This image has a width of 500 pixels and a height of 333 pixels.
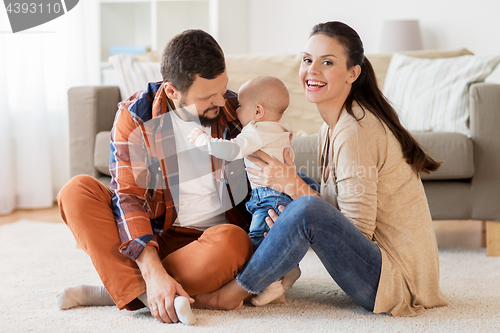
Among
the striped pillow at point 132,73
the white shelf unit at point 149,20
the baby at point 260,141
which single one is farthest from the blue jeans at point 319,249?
the white shelf unit at point 149,20

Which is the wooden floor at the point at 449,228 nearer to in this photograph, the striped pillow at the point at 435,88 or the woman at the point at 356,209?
the striped pillow at the point at 435,88

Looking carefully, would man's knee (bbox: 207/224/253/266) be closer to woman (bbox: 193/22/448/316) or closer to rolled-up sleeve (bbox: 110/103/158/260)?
woman (bbox: 193/22/448/316)

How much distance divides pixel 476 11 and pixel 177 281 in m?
3.14

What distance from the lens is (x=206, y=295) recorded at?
1.30 m

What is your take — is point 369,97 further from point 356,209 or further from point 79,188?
point 79,188

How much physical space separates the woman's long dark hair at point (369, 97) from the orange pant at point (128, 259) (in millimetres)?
482

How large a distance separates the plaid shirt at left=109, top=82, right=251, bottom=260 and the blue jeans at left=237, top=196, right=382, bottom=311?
265 mm

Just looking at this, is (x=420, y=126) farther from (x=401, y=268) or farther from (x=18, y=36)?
(x=18, y=36)

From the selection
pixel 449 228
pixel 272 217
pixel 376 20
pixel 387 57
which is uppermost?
pixel 376 20

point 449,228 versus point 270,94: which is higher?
point 270,94

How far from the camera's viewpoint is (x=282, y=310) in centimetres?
129

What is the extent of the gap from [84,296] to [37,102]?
216 cm

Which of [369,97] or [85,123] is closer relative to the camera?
[369,97]

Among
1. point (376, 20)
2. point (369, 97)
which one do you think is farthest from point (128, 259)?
point (376, 20)
